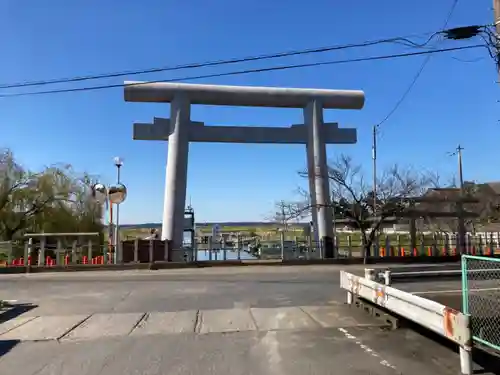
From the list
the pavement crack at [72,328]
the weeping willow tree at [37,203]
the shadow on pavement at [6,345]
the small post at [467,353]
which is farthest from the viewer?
the weeping willow tree at [37,203]

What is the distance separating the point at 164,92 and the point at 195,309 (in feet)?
50.0

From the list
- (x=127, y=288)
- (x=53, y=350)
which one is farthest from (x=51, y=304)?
(x=53, y=350)

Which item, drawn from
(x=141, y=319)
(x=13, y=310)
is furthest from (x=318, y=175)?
(x=13, y=310)

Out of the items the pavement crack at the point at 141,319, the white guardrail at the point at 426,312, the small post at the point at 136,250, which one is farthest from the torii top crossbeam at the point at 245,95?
the white guardrail at the point at 426,312

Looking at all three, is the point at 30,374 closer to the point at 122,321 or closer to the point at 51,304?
the point at 122,321

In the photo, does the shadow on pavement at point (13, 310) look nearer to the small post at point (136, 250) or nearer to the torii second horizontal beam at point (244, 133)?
the small post at point (136, 250)

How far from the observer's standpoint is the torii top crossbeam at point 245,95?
2258cm

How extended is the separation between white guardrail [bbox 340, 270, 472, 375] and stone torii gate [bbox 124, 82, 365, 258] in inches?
565

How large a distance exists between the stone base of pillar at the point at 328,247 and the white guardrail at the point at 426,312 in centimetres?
1383

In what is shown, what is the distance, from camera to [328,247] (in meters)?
23.1

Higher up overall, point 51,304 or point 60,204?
point 60,204

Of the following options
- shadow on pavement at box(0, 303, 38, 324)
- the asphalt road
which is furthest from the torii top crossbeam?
shadow on pavement at box(0, 303, 38, 324)

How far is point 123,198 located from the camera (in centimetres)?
2281

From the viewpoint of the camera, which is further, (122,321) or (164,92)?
(164,92)
